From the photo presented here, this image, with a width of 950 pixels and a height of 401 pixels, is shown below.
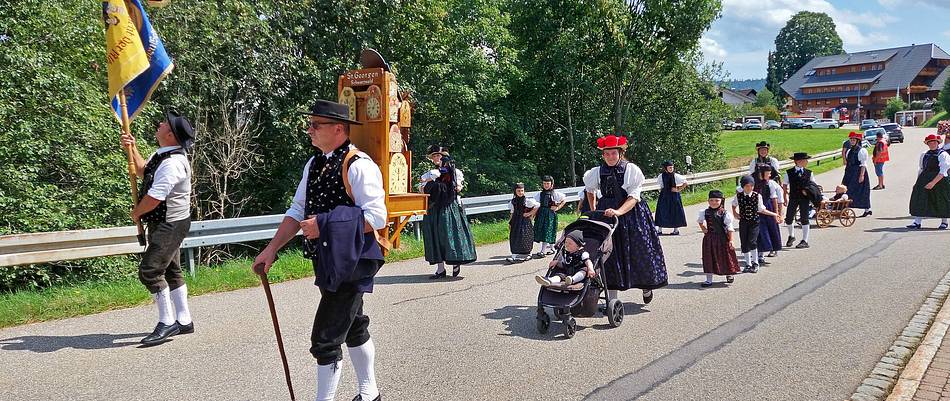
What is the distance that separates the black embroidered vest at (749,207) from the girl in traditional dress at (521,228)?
10.5 feet

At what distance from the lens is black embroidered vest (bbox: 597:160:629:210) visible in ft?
23.5

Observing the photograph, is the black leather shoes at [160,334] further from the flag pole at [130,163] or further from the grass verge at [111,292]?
the grass verge at [111,292]

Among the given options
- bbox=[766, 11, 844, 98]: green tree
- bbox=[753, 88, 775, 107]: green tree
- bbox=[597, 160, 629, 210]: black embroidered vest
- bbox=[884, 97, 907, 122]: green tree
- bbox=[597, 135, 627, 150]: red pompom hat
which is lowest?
bbox=[597, 160, 629, 210]: black embroidered vest

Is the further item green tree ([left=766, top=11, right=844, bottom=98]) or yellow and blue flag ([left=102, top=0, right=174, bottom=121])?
green tree ([left=766, top=11, right=844, bottom=98])

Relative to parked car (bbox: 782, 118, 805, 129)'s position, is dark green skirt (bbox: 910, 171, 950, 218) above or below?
below

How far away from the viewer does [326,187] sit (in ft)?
13.4

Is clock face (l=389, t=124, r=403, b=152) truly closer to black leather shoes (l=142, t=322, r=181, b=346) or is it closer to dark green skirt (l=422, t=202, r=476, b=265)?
dark green skirt (l=422, t=202, r=476, b=265)

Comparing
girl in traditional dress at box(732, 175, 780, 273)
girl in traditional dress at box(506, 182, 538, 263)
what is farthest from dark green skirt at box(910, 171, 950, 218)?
girl in traditional dress at box(506, 182, 538, 263)

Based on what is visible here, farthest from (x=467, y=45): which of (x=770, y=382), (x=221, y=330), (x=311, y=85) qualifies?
(x=770, y=382)

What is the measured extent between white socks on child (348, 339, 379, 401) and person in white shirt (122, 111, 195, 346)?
2.67 meters

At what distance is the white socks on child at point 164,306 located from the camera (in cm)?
619

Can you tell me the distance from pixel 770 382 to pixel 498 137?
19.4m

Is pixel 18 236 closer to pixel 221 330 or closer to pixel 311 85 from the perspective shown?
pixel 221 330

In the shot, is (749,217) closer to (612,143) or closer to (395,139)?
(612,143)
